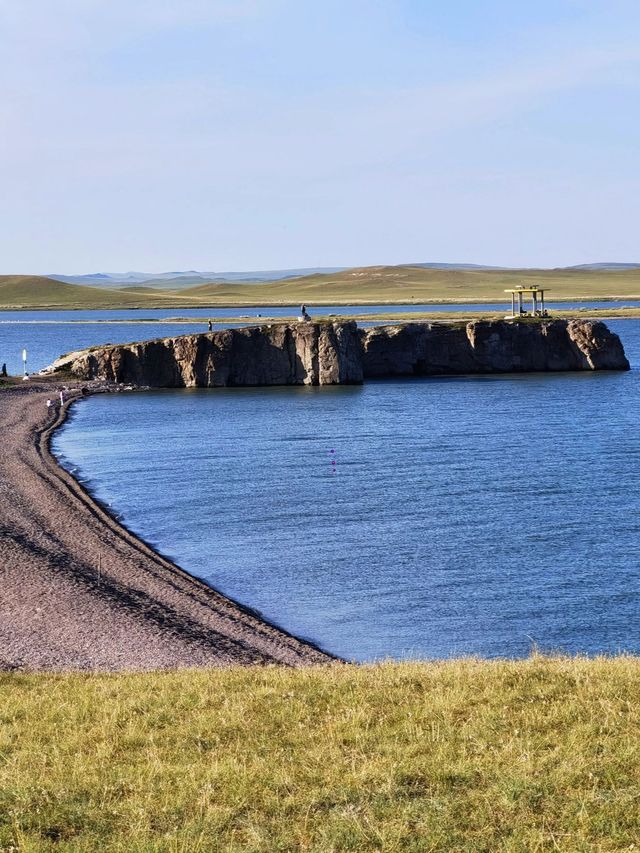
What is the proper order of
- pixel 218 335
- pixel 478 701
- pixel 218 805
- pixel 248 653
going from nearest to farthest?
pixel 218 805 → pixel 478 701 → pixel 248 653 → pixel 218 335

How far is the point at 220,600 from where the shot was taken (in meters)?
30.8

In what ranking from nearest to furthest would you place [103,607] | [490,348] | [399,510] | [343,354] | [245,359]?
[103,607], [399,510], [343,354], [245,359], [490,348]

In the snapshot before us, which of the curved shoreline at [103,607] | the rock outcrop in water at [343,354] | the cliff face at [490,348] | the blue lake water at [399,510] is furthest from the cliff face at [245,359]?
the curved shoreline at [103,607]

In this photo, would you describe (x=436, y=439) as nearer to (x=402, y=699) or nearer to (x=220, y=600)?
(x=220, y=600)

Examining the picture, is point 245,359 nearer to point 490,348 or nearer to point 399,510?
point 490,348

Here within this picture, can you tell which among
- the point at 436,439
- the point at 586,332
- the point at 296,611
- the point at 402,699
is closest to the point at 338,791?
the point at 402,699

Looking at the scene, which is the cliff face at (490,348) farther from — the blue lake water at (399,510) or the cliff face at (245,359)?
the blue lake water at (399,510)

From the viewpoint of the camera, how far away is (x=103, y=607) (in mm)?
29359

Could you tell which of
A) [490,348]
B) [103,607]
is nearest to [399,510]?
[103,607]

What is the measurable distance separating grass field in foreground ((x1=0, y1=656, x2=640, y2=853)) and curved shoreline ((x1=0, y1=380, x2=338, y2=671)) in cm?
712

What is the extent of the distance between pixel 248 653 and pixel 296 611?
14.7 feet

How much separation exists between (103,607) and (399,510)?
16.7m

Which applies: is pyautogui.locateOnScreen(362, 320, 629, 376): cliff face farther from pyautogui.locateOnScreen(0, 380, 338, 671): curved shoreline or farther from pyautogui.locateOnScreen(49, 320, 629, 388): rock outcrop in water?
pyautogui.locateOnScreen(0, 380, 338, 671): curved shoreline

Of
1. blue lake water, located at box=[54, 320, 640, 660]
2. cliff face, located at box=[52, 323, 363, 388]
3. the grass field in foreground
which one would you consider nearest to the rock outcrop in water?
cliff face, located at box=[52, 323, 363, 388]
